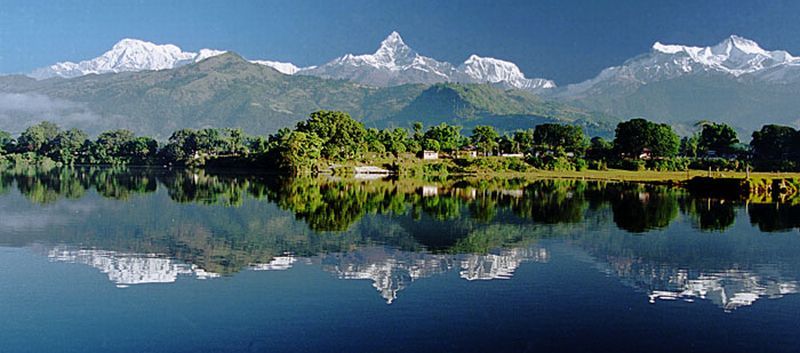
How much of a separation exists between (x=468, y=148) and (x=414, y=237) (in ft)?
436

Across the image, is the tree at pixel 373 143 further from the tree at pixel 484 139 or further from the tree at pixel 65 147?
the tree at pixel 65 147

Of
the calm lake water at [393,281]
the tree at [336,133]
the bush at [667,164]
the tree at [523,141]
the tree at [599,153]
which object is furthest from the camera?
the tree at [523,141]

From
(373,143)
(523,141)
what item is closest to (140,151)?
(373,143)

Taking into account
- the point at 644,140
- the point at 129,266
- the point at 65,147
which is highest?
the point at 644,140

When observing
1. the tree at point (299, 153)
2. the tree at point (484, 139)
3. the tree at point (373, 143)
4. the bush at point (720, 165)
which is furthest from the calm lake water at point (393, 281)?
the tree at point (484, 139)

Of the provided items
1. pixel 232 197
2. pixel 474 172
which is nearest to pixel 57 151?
pixel 474 172

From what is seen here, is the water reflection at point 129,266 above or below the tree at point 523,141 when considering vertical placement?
below

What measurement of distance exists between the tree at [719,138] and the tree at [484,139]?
47.8m

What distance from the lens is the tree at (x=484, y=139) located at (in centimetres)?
15112

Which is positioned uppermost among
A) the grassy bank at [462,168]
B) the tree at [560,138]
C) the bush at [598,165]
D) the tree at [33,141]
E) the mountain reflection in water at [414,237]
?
the tree at [560,138]

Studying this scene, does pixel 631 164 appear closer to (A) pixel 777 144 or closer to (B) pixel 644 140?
(B) pixel 644 140

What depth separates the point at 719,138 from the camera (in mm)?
148750

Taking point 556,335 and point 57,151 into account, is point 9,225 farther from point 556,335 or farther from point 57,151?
point 57,151

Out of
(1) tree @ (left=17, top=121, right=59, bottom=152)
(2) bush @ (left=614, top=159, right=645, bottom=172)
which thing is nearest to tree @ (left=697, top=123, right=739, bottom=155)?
(2) bush @ (left=614, top=159, right=645, bottom=172)
